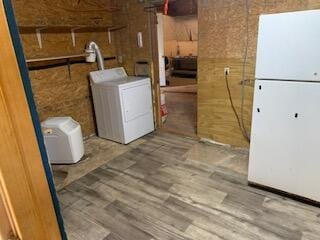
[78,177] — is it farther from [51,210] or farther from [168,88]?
[168,88]

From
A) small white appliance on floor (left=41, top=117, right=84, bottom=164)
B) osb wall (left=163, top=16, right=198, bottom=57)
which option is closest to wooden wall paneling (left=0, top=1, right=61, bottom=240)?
small white appliance on floor (left=41, top=117, right=84, bottom=164)

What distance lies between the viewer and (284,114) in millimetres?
2027

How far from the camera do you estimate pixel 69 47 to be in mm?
3441

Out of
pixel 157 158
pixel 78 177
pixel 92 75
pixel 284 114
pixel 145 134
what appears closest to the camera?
pixel 284 114

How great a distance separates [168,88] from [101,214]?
17.7ft

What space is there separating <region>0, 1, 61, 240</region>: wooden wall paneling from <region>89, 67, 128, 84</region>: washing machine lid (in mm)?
3111

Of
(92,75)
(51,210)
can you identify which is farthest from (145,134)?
(51,210)

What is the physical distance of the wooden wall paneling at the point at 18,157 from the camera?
20.3 inches

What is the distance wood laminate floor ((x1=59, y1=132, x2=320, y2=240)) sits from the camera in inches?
74.2

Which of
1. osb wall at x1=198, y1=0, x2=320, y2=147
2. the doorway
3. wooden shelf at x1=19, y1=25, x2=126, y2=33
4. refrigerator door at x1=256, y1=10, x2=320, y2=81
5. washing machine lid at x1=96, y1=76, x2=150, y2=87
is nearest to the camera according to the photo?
refrigerator door at x1=256, y1=10, x2=320, y2=81

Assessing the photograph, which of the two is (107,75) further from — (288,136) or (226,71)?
(288,136)

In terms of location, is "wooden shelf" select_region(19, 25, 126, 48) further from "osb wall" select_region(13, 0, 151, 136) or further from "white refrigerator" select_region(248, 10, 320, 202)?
"white refrigerator" select_region(248, 10, 320, 202)

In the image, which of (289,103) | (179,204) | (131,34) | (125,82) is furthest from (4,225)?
(131,34)

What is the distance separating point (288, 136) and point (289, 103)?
0.30m
